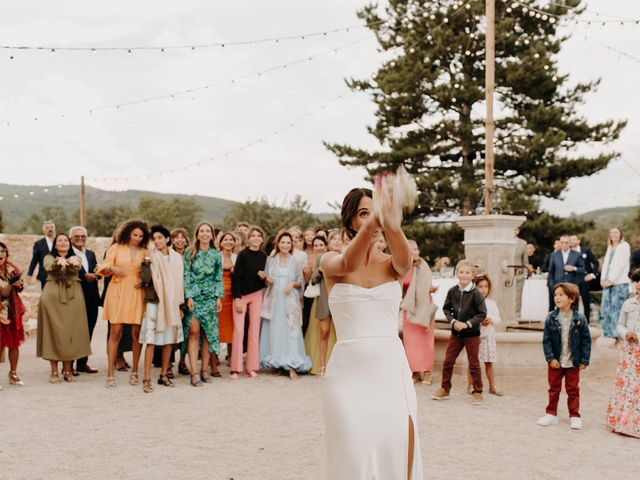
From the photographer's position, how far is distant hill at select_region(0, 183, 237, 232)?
110781mm

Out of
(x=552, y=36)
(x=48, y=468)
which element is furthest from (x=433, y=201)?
(x=48, y=468)

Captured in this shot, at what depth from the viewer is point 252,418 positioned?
6098 mm

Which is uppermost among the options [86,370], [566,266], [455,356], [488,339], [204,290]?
[566,266]

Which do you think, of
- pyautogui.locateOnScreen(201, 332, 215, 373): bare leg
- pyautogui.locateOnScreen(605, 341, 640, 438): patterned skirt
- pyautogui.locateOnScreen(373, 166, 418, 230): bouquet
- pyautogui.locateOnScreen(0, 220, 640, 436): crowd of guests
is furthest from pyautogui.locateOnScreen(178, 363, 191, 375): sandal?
pyautogui.locateOnScreen(373, 166, 418, 230): bouquet

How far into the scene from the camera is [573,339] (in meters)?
5.92

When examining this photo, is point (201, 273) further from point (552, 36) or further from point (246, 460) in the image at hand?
point (552, 36)

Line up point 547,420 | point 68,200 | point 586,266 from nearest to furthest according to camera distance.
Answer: point 547,420
point 586,266
point 68,200

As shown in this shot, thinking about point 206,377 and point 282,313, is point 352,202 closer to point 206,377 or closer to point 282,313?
point 206,377

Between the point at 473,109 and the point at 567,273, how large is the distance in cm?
1166

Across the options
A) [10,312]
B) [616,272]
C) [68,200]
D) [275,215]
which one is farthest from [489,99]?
[68,200]

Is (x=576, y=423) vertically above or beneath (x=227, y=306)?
beneath

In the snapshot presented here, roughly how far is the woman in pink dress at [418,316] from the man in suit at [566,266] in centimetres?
360


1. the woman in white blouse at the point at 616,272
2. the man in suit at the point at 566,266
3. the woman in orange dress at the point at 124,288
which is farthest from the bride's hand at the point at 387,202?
the woman in white blouse at the point at 616,272

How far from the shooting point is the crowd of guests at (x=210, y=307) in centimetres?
753
